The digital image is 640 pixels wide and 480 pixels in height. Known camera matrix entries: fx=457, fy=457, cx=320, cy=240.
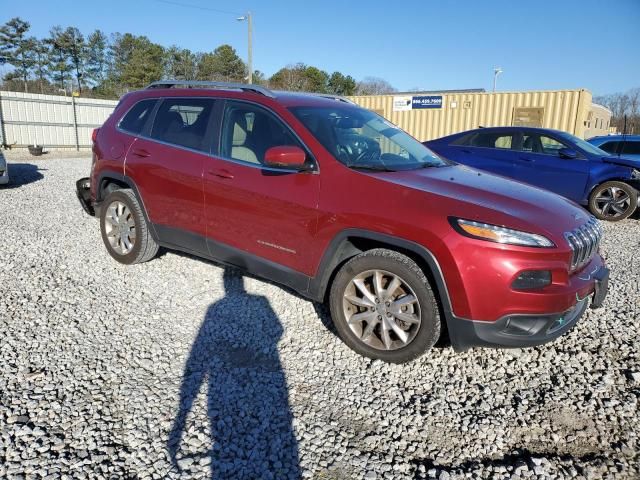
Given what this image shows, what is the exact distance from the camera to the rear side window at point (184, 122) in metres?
4.04

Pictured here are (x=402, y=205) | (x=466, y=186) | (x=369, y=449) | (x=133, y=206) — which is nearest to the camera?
(x=369, y=449)

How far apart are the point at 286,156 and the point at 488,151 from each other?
20.7 ft

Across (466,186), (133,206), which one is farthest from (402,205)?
(133,206)

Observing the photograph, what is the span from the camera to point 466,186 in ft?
10.3

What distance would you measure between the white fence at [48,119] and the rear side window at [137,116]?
58.3ft

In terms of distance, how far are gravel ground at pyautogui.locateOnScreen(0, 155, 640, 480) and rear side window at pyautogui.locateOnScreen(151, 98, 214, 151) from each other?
1399 millimetres

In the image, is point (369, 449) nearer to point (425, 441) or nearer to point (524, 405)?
point (425, 441)

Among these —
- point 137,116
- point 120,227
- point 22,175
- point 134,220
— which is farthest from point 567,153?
point 22,175

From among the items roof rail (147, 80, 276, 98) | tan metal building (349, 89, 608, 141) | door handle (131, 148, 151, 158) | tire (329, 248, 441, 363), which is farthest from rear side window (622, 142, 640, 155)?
door handle (131, 148, 151, 158)

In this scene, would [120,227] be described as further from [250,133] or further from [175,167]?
[250,133]

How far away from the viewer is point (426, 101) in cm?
1802

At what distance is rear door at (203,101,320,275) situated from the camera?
332 cm

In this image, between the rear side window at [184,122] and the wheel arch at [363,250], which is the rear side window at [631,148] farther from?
the rear side window at [184,122]

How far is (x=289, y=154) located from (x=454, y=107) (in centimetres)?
1585
